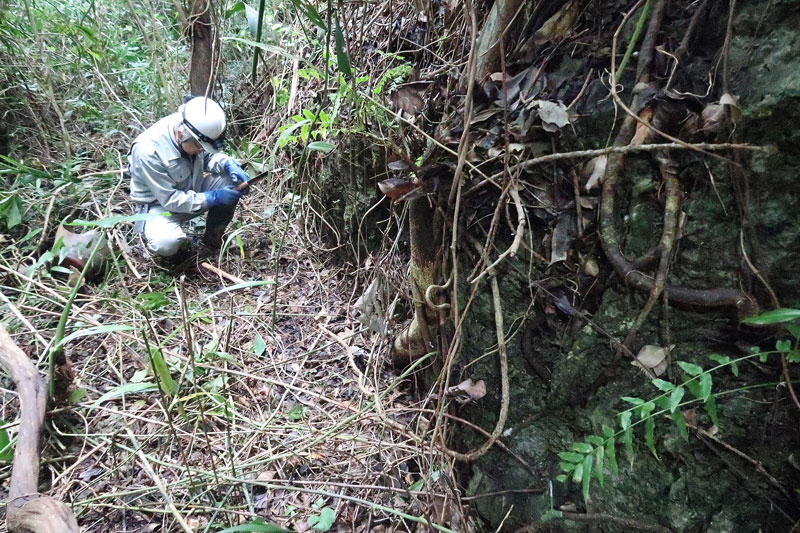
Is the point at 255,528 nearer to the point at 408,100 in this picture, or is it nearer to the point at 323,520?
the point at 323,520

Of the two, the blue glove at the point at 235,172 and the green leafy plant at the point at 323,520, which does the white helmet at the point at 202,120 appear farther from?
the green leafy plant at the point at 323,520

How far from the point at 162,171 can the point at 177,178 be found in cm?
14

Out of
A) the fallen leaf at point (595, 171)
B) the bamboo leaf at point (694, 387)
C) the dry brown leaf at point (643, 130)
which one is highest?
the dry brown leaf at point (643, 130)

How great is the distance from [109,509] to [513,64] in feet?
8.23

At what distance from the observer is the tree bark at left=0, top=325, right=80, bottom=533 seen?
60.3 inches

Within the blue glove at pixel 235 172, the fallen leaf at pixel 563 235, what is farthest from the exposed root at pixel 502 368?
the blue glove at pixel 235 172

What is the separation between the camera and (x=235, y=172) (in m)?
3.91

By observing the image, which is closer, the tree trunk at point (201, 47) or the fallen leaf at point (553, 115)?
the fallen leaf at point (553, 115)

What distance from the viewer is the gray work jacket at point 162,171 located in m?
3.49

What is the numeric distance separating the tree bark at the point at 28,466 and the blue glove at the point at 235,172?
6.99ft

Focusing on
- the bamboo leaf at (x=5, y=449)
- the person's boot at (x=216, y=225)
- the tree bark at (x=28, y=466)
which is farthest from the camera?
the person's boot at (x=216, y=225)

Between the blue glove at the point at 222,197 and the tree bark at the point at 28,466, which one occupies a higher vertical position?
the blue glove at the point at 222,197

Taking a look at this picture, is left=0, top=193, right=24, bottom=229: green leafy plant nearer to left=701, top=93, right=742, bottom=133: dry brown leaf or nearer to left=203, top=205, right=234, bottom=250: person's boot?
left=203, top=205, right=234, bottom=250: person's boot

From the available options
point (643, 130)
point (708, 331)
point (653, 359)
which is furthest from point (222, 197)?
point (708, 331)
